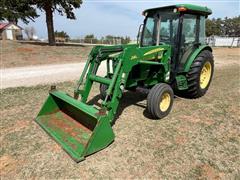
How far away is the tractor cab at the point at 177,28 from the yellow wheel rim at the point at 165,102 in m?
1.06

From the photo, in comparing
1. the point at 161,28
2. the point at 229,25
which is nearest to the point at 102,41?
the point at 161,28

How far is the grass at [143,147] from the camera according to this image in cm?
297

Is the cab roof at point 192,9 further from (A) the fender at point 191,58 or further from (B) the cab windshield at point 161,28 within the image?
(A) the fender at point 191,58

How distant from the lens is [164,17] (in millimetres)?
5270

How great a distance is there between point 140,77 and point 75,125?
6.15 feet

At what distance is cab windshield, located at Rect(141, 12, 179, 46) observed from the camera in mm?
5184

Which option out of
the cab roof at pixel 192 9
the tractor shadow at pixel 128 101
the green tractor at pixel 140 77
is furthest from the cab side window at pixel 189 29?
the tractor shadow at pixel 128 101

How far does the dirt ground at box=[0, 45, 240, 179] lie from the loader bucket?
12cm

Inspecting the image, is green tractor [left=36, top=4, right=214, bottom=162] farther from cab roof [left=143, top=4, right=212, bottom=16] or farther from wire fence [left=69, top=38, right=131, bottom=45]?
wire fence [left=69, top=38, right=131, bottom=45]

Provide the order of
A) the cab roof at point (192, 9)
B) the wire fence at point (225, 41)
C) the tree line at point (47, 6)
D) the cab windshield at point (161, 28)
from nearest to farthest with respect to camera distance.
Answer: the cab roof at point (192, 9)
the cab windshield at point (161, 28)
the tree line at point (47, 6)
the wire fence at point (225, 41)

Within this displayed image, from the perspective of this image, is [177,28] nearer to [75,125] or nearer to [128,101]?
[128,101]

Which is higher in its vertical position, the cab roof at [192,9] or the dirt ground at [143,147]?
the cab roof at [192,9]

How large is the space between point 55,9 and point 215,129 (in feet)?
60.8

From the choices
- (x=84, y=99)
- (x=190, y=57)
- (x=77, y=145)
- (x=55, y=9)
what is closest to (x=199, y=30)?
(x=190, y=57)
